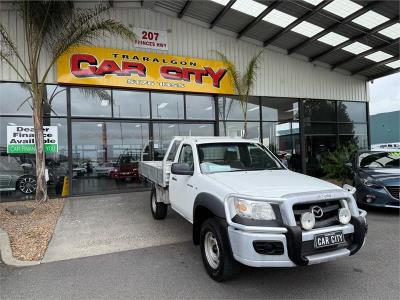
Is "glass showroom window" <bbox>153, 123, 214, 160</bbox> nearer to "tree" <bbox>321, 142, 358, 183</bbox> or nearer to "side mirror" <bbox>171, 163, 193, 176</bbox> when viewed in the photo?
"tree" <bbox>321, 142, 358, 183</bbox>

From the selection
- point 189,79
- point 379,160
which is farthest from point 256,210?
point 189,79

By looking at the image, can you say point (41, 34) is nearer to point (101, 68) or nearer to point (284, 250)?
point (101, 68)

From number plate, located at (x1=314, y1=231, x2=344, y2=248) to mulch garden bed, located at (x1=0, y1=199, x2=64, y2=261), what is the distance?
13.5ft

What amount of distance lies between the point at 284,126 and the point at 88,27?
9.58 meters

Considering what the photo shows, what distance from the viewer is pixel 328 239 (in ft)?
10.7

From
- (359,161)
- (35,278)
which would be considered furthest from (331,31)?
(35,278)

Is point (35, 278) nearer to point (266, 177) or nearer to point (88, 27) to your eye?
point (266, 177)

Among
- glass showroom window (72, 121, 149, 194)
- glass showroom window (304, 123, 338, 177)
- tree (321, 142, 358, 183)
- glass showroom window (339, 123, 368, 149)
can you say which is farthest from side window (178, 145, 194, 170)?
glass showroom window (339, 123, 368, 149)

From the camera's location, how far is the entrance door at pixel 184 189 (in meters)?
4.62

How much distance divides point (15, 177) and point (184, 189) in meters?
7.43

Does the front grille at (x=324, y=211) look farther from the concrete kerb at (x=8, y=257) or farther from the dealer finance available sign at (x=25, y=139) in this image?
the dealer finance available sign at (x=25, y=139)

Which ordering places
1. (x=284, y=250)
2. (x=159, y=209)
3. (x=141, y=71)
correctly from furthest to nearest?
(x=141, y=71) → (x=159, y=209) → (x=284, y=250)

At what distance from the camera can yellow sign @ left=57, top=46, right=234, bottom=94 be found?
10102 millimetres

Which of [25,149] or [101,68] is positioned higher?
[101,68]
